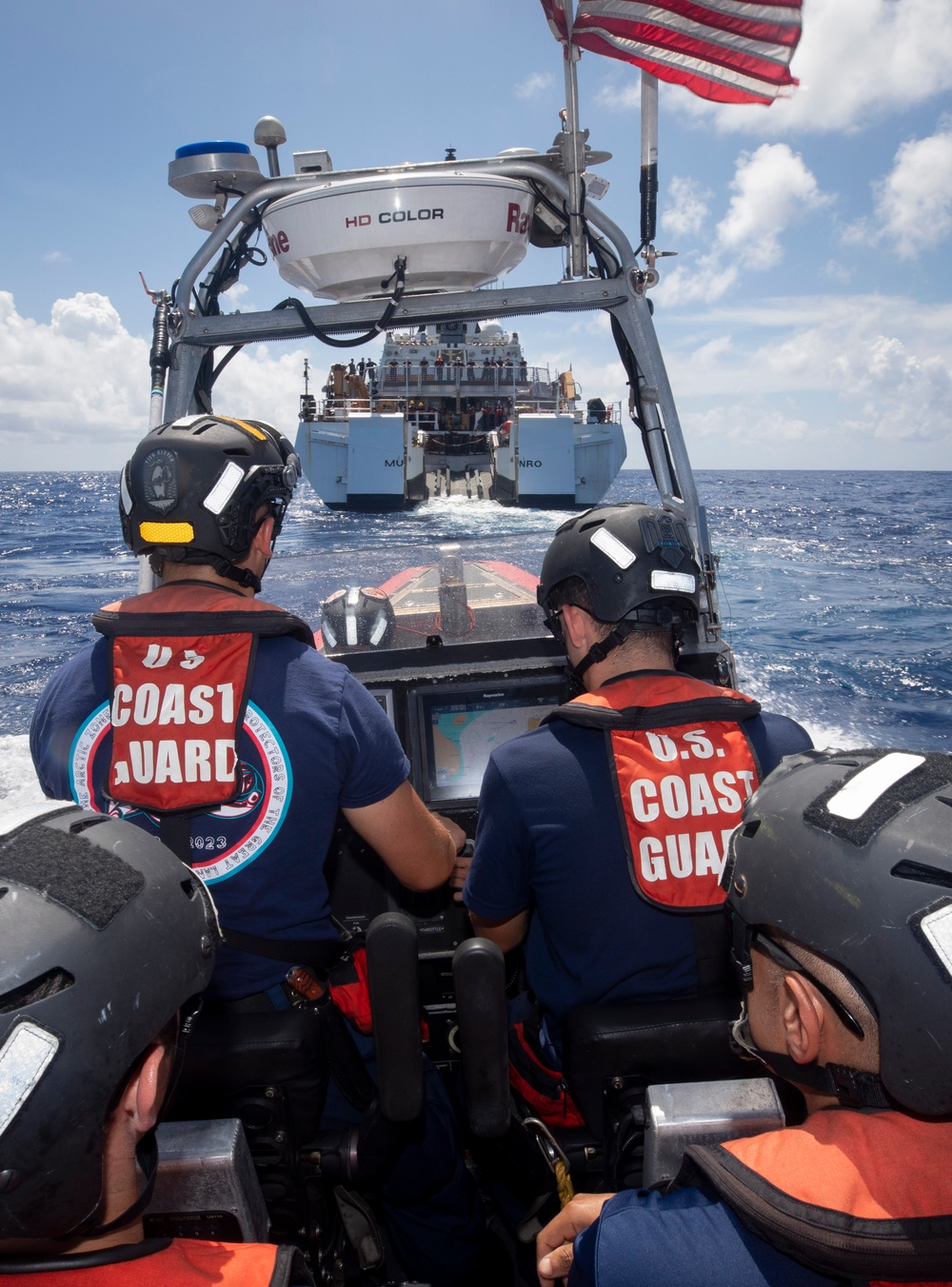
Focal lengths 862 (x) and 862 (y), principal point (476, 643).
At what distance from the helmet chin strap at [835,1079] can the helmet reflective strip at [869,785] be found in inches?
13.2

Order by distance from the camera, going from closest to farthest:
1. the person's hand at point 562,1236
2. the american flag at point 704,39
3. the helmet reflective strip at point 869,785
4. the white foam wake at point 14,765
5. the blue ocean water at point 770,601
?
the helmet reflective strip at point 869,785
the person's hand at point 562,1236
the american flag at point 704,39
the blue ocean water at point 770,601
the white foam wake at point 14,765

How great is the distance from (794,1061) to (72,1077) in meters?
0.94

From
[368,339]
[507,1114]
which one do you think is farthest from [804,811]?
[368,339]

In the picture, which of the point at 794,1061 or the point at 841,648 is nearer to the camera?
the point at 794,1061

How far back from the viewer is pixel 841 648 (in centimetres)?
1130

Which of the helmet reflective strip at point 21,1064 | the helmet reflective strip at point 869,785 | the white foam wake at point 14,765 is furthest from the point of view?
the white foam wake at point 14,765

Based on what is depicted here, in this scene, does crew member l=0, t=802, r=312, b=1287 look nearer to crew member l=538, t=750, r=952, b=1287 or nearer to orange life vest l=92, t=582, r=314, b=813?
crew member l=538, t=750, r=952, b=1287

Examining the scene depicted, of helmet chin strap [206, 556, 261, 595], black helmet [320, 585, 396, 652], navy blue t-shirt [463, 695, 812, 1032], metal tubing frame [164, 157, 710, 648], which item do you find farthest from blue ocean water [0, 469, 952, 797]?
navy blue t-shirt [463, 695, 812, 1032]

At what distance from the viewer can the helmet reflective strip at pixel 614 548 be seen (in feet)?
7.23

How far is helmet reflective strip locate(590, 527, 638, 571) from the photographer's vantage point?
220 cm

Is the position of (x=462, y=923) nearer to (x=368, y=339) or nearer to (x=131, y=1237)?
(x=131, y=1237)

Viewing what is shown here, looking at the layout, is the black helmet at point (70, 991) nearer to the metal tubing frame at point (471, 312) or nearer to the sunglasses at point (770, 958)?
the sunglasses at point (770, 958)

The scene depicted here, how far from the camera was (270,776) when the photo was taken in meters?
1.88

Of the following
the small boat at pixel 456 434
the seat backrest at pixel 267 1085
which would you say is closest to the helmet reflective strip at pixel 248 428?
the seat backrest at pixel 267 1085
